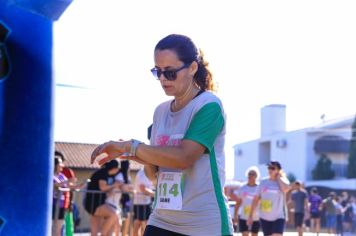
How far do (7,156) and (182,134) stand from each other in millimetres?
2195

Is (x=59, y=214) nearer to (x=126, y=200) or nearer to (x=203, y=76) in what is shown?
(x=126, y=200)

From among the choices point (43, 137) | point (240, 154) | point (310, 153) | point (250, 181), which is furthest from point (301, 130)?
point (43, 137)

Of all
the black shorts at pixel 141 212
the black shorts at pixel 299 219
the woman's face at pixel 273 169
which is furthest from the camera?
the black shorts at pixel 299 219

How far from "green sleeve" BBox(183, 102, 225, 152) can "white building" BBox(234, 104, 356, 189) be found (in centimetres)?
4734

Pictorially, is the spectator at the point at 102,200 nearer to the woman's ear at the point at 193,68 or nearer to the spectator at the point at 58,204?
the spectator at the point at 58,204

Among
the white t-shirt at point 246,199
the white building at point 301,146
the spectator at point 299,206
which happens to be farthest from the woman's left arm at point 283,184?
the white building at point 301,146

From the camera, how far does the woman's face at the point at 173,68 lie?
3480mm

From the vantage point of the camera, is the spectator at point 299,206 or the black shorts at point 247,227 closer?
the black shorts at point 247,227

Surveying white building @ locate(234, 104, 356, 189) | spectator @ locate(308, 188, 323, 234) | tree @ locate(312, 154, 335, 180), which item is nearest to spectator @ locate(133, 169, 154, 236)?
spectator @ locate(308, 188, 323, 234)

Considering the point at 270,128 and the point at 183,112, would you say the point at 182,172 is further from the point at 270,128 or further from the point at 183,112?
the point at 270,128

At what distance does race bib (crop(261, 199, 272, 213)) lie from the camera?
12.1 metres

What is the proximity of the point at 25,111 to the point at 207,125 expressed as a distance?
2365 mm

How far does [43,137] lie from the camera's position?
17.9 feet

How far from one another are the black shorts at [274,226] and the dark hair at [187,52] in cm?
871
